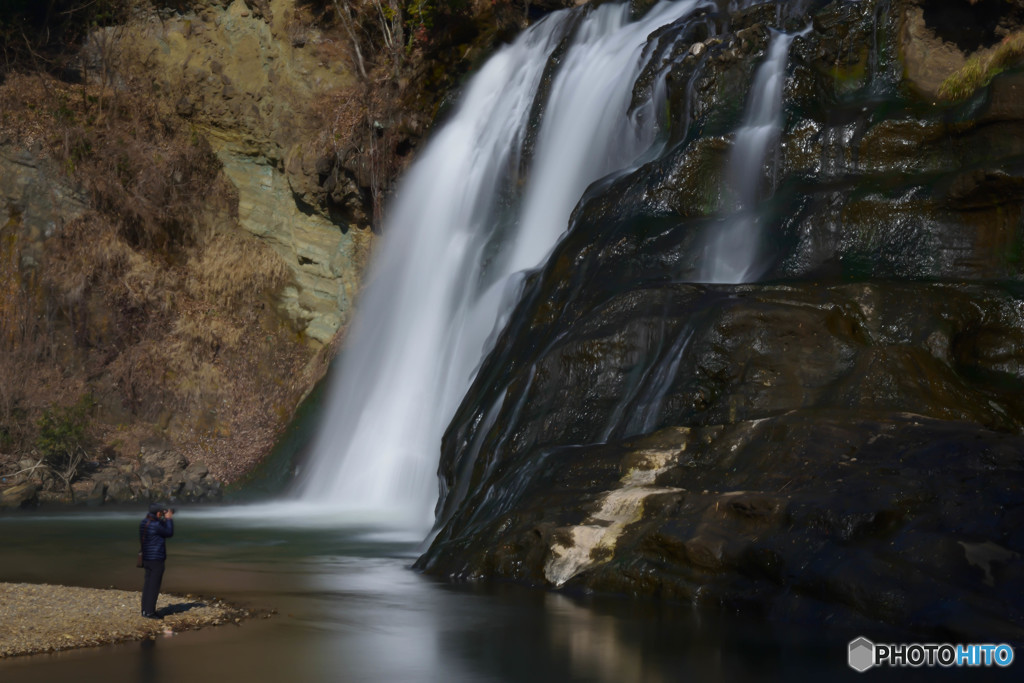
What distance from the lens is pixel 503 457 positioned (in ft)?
40.2

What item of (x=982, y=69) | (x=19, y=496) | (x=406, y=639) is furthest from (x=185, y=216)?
(x=406, y=639)

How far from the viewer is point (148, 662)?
7.20 m

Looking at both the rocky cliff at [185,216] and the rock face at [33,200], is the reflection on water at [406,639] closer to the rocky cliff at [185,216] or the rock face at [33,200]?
the rocky cliff at [185,216]

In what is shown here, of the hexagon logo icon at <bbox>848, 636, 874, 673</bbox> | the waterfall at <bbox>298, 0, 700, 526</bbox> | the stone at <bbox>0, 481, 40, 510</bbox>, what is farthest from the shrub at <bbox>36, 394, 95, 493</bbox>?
the hexagon logo icon at <bbox>848, 636, 874, 673</bbox>

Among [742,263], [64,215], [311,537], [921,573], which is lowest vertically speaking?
[311,537]

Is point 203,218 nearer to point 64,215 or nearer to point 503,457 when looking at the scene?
point 64,215

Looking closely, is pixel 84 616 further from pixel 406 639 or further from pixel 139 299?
pixel 139 299

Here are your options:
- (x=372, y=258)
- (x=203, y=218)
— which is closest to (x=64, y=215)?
(x=203, y=218)

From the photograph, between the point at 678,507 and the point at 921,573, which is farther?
the point at 678,507

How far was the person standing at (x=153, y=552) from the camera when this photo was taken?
337 inches

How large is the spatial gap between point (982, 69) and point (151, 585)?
1263 centimetres

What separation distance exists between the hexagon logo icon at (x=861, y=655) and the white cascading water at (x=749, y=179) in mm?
6459

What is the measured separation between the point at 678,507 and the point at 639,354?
8.46 feet

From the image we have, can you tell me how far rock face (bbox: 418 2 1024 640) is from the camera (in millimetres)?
8461
